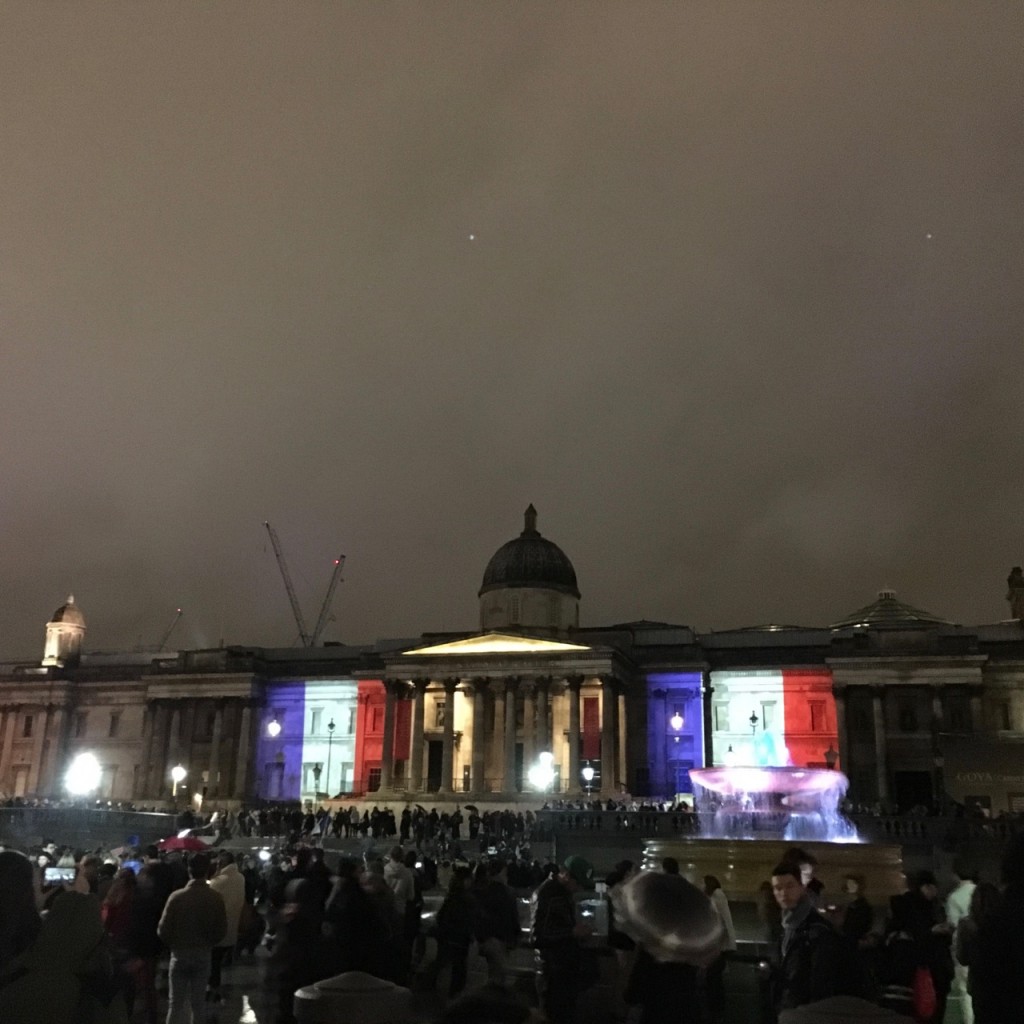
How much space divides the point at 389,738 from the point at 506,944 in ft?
161

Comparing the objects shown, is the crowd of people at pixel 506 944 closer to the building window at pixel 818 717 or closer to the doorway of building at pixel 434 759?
the doorway of building at pixel 434 759

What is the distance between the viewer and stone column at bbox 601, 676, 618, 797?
5459 centimetres

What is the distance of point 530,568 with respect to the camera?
218 feet

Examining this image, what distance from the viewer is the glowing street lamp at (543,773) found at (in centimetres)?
5419

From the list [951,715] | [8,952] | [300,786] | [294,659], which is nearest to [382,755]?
[300,786]

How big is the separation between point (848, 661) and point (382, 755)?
2859 cm

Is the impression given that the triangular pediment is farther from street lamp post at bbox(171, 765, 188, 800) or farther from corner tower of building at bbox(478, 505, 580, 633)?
street lamp post at bbox(171, 765, 188, 800)

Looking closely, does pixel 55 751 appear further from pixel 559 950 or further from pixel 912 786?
pixel 559 950

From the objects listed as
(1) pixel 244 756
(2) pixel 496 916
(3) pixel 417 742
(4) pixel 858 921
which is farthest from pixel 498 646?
(4) pixel 858 921

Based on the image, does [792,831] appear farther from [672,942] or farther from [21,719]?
[21,719]

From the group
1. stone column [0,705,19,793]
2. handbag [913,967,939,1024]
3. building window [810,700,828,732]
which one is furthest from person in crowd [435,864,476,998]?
stone column [0,705,19,793]

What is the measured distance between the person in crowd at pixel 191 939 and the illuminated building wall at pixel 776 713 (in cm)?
5266

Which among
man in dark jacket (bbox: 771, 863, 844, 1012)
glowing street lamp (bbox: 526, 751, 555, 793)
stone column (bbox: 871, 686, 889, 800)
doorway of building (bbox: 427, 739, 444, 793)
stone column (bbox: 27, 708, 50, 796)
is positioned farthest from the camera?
stone column (bbox: 27, 708, 50, 796)

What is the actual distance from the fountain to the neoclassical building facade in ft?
60.6
